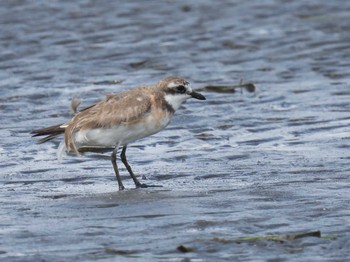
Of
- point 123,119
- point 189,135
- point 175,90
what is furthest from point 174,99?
point 189,135

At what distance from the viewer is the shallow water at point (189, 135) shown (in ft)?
24.6

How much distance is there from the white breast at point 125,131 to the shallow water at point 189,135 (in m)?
0.40

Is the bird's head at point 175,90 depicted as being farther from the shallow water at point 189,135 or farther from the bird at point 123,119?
the shallow water at point 189,135

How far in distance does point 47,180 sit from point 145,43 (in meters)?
7.40

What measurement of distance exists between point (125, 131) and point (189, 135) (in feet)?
7.90

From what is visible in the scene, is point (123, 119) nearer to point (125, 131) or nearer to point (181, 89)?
point (125, 131)

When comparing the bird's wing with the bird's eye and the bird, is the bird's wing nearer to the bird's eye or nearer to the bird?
the bird

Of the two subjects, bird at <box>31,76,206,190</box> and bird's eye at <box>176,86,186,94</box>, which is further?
bird's eye at <box>176,86,186,94</box>

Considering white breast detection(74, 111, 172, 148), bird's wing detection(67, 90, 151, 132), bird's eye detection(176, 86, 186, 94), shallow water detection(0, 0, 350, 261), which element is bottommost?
shallow water detection(0, 0, 350, 261)

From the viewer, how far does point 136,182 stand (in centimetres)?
949

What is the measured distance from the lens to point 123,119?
9.29m

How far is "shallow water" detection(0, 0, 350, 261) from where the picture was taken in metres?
7.51

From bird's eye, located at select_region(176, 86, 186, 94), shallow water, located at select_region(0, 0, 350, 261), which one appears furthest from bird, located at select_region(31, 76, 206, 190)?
shallow water, located at select_region(0, 0, 350, 261)

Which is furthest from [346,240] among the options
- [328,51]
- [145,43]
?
[145,43]
